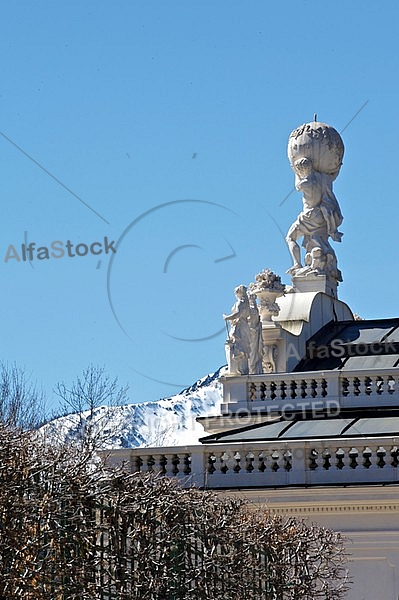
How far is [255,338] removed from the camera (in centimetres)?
4922

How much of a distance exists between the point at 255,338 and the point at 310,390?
3.10 meters

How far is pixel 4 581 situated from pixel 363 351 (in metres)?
28.4

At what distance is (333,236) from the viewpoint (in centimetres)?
5688

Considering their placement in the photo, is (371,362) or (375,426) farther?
(371,362)

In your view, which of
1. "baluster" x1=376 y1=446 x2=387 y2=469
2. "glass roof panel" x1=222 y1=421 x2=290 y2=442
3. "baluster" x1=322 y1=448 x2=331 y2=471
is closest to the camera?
"baluster" x1=376 y1=446 x2=387 y2=469

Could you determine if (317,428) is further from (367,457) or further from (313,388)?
(313,388)

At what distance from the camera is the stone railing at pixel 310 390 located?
4606 cm

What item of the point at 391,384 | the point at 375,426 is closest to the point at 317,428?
the point at 375,426

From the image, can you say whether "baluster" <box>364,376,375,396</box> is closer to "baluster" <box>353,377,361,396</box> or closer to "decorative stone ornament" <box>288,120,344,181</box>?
"baluster" <box>353,377,361,396</box>

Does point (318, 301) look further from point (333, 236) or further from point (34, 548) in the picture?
point (34, 548)

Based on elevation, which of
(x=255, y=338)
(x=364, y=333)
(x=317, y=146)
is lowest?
(x=255, y=338)

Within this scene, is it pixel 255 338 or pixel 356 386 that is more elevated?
pixel 255 338

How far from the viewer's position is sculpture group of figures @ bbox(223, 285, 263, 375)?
4844 cm

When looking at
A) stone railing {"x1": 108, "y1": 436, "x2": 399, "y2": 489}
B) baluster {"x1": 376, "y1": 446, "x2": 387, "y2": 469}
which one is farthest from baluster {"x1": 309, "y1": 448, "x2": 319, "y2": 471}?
baluster {"x1": 376, "y1": 446, "x2": 387, "y2": 469}
